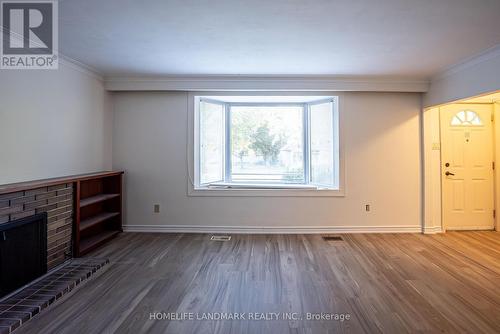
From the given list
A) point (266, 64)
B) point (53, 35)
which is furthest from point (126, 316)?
point (266, 64)

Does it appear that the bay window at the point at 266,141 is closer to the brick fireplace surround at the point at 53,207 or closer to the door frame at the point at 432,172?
the door frame at the point at 432,172

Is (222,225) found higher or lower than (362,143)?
lower

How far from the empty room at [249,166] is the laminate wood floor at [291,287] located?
0.02 metres

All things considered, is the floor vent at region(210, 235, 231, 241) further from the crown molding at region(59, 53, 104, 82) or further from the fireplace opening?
the crown molding at region(59, 53, 104, 82)

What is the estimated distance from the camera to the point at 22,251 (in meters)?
2.48

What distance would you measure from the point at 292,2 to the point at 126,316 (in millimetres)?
2808

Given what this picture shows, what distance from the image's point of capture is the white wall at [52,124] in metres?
2.64

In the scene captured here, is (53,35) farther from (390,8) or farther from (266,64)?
(390,8)

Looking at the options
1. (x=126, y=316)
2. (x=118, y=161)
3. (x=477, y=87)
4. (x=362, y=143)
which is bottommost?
(x=126, y=316)

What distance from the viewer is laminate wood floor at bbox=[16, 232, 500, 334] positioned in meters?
2.00

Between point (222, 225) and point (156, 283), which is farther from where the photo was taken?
point (222, 225)

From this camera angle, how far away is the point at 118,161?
4391 millimetres

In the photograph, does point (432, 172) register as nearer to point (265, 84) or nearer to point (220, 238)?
point (265, 84)

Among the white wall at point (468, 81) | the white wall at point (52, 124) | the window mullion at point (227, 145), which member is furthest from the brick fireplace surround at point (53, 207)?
the white wall at point (468, 81)
